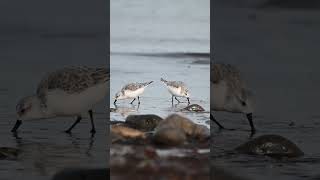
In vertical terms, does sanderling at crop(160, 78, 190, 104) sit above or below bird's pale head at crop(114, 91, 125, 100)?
above

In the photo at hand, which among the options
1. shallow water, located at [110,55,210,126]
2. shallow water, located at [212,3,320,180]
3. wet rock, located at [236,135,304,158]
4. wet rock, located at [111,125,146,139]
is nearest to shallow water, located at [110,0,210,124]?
shallow water, located at [110,55,210,126]

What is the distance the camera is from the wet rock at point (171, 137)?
277 cm

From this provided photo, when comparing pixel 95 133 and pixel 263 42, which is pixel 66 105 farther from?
pixel 263 42

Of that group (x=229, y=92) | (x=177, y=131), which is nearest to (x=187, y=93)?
(x=177, y=131)

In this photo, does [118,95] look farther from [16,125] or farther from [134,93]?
[16,125]

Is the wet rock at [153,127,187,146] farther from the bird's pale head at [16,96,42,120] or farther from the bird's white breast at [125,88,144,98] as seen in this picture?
the bird's pale head at [16,96,42,120]

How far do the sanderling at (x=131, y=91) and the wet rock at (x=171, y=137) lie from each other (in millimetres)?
221

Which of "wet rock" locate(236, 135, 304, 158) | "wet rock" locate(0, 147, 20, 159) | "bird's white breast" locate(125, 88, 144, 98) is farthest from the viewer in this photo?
"wet rock" locate(236, 135, 304, 158)

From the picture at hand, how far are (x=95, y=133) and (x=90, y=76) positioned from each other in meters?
0.32

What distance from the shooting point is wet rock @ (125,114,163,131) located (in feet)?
8.93

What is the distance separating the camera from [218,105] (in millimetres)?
3211

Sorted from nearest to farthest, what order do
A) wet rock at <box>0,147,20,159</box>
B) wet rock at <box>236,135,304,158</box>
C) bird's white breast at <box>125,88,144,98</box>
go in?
bird's white breast at <box>125,88,144,98</box>
wet rock at <box>0,147,20,159</box>
wet rock at <box>236,135,304,158</box>

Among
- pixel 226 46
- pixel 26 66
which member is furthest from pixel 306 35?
pixel 26 66

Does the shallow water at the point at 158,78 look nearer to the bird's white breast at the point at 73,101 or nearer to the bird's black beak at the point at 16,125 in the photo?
the bird's white breast at the point at 73,101
